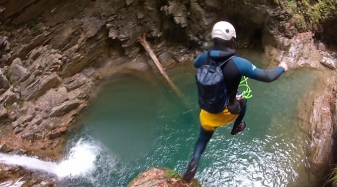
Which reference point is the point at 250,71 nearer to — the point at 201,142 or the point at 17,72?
the point at 201,142

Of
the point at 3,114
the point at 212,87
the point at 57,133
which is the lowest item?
the point at 57,133

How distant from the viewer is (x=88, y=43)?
10.2m

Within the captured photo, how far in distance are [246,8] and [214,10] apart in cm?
113

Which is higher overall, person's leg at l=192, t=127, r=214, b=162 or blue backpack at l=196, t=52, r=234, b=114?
blue backpack at l=196, t=52, r=234, b=114

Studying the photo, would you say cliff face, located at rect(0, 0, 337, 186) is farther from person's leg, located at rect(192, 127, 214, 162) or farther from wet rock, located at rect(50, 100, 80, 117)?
person's leg, located at rect(192, 127, 214, 162)

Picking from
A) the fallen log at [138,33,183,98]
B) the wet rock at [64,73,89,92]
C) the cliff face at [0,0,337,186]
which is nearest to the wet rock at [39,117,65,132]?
the cliff face at [0,0,337,186]

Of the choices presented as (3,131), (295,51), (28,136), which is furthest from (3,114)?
(295,51)

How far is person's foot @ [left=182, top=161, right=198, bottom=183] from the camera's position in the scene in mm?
4934

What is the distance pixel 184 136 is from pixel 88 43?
189 inches

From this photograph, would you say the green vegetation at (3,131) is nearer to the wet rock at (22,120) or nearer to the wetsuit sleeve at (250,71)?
the wet rock at (22,120)

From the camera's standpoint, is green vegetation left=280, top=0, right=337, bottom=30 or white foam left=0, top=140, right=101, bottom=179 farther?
green vegetation left=280, top=0, right=337, bottom=30

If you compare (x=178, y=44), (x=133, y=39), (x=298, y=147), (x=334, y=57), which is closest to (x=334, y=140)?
(x=298, y=147)

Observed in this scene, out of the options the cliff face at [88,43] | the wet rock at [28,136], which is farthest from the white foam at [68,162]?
the wet rock at [28,136]

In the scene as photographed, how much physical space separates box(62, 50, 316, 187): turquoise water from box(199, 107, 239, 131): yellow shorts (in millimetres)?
2489
